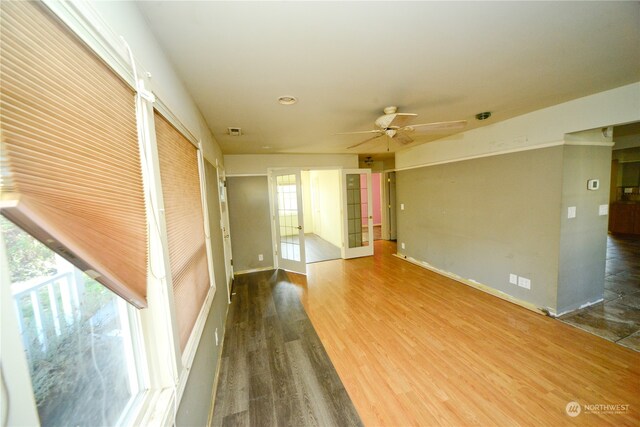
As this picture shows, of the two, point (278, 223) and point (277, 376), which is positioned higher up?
point (278, 223)

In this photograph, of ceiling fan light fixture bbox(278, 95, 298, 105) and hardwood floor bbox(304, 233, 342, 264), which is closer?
ceiling fan light fixture bbox(278, 95, 298, 105)

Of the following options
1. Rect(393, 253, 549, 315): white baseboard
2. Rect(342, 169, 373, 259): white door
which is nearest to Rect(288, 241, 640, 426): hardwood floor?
Rect(393, 253, 549, 315): white baseboard

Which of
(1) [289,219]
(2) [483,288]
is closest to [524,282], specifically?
(2) [483,288]

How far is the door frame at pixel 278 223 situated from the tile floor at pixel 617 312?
3.62 metres

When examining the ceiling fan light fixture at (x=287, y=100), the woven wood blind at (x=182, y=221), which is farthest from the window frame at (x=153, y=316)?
the ceiling fan light fixture at (x=287, y=100)

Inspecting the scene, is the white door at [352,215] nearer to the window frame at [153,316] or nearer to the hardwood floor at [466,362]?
the hardwood floor at [466,362]

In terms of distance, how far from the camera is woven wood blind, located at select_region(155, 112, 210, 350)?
1164mm

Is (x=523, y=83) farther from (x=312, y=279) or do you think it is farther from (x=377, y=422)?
(x=312, y=279)

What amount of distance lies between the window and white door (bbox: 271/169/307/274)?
3521mm

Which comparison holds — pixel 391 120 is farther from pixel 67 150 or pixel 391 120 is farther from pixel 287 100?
pixel 67 150

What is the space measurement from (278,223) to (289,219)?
262mm

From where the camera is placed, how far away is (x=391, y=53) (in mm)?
1442

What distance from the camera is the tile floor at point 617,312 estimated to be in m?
2.24

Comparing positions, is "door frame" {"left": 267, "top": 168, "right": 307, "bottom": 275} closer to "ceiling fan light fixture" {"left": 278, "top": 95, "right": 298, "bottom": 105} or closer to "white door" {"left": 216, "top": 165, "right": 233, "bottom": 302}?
"white door" {"left": 216, "top": 165, "right": 233, "bottom": 302}
